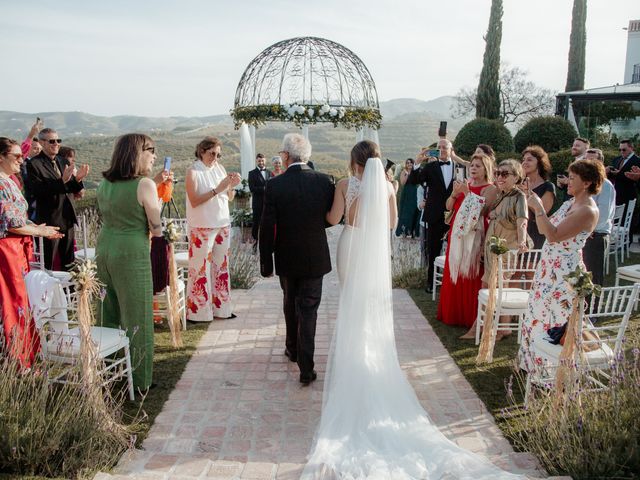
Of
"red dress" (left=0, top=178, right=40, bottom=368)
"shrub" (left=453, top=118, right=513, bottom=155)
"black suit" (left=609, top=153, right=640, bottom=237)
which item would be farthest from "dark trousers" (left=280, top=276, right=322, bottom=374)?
"shrub" (left=453, top=118, right=513, bottom=155)

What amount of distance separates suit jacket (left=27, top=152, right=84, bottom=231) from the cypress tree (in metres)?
22.0

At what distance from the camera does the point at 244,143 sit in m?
12.1

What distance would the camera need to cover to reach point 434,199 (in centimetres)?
728

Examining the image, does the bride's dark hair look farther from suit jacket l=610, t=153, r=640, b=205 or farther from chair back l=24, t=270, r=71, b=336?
suit jacket l=610, t=153, r=640, b=205

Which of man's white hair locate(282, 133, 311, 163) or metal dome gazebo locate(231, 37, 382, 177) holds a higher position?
metal dome gazebo locate(231, 37, 382, 177)

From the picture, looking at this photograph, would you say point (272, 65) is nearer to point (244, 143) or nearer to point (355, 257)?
point (244, 143)

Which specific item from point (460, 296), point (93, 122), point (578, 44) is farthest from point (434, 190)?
point (93, 122)

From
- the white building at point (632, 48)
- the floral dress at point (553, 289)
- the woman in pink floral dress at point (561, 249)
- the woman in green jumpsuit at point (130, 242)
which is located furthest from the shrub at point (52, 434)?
the white building at point (632, 48)

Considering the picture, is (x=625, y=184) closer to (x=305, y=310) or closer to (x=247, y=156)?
(x=247, y=156)

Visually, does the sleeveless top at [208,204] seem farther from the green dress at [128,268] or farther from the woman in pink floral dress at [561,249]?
the woman in pink floral dress at [561,249]

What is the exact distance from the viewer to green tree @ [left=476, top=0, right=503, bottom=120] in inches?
782

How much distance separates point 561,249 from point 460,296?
5.52 ft

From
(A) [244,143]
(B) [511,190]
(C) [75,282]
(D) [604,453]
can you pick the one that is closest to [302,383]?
(C) [75,282]

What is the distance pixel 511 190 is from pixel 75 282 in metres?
3.99
